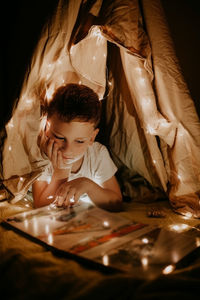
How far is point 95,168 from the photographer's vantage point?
146cm

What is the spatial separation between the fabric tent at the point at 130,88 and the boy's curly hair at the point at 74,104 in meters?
0.09

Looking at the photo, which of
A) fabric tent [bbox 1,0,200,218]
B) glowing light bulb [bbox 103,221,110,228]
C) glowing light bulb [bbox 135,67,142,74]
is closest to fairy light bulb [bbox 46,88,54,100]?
fabric tent [bbox 1,0,200,218]

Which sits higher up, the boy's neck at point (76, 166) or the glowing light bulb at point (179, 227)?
the boy's neck at point (76, 166)

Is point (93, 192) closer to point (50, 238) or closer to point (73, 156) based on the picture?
point (73, 156)

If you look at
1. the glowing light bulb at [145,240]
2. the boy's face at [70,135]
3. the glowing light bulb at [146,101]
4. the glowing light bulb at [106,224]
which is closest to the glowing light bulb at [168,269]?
the glowing light bulb at [145,240]

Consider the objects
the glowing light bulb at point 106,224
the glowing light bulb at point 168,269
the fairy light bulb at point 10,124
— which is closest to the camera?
the glowing light bulb at point 168,269

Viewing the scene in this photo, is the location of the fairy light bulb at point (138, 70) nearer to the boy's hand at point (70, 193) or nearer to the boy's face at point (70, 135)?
the boy's face at point (70, 135)

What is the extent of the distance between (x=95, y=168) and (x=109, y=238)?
0.56m

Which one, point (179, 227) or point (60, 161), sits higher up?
point (60, 161)

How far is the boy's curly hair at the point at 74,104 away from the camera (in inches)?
48.3

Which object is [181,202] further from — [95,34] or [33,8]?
[33,8]

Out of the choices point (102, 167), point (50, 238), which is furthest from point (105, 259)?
point (102, 167)

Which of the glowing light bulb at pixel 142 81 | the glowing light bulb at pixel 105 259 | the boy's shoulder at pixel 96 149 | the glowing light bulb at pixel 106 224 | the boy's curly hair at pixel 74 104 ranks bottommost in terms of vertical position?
the glowing light bulb at pixel 106 224

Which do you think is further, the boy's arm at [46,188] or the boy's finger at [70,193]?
the boy's arm at [46,188]
